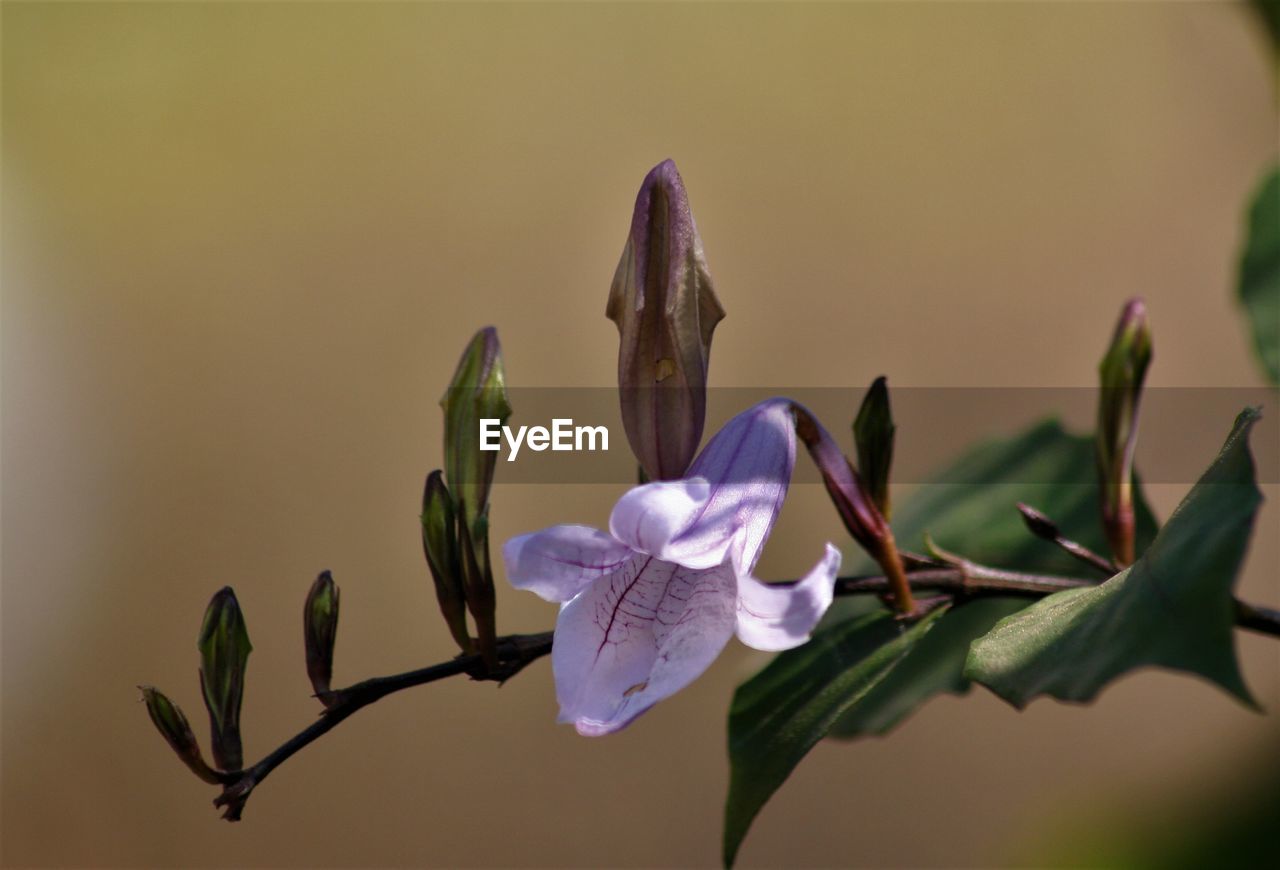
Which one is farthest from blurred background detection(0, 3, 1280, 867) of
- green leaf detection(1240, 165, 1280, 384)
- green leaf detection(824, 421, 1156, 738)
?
green leaf detection(1240, 165, 1280, 384)

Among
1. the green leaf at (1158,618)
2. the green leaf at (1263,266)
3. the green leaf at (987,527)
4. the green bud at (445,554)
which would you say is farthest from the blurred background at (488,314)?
the green leaf at (1158,618)

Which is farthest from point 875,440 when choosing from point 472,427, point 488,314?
point 488,314

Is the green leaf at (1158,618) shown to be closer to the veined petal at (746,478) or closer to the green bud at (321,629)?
the veined petal at (746,478)

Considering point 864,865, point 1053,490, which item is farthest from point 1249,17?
point 864,865

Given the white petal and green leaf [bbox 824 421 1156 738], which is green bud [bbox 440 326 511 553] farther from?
green leaf [bbox 824 421 1156 738]

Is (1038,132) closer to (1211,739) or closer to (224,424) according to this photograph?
(1211,739)

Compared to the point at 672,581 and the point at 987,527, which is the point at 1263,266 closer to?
the point at 987,527
